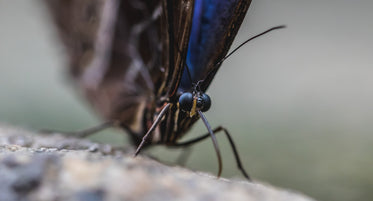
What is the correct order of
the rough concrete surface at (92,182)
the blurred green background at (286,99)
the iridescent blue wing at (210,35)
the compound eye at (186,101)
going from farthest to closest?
the blurred green background at (286,99) < the compound eye at (186,101) < the iridescent blue wing at (210,35) < the rough concrete surface at (92,182)

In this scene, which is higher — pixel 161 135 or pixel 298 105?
pixel 298 105

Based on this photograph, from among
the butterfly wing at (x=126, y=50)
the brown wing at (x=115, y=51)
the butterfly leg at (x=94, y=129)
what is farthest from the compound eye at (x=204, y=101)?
the butterfly leg at (x=94, y=129)

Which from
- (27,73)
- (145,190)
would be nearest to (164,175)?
(145,190)

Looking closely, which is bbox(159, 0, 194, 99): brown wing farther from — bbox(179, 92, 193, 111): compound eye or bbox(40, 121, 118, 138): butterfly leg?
bbox(40, 121, 118, 138): butterfly leg

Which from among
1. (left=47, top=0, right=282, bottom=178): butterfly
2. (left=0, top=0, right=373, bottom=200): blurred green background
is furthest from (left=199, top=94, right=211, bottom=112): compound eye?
(left=0, top=0, right=373, bottom=200): blurred green background

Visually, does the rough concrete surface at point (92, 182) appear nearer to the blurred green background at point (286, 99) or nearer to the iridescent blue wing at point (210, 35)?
the iridescent blue wing at point (210, 35)

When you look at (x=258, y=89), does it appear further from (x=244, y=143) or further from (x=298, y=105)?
(x=244, y=143)
